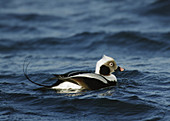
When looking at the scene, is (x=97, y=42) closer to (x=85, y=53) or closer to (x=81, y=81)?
(x=85, y=53)

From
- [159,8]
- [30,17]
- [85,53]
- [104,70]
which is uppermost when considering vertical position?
[30,17]

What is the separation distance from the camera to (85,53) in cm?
1062

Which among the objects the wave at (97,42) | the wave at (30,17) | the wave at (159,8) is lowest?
the wave at (97,42)

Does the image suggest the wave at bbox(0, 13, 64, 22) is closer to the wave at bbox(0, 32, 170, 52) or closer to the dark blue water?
the dark blue water

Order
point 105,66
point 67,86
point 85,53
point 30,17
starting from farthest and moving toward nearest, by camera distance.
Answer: point 30,17 < point 85,53 < point 105,66 < point 67,86

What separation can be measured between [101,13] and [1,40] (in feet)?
13.0

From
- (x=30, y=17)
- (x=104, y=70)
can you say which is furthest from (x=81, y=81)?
(x=30, y=17)

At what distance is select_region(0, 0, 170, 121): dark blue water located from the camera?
592 cm

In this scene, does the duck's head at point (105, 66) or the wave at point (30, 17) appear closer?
the duck's head at point (105, 66)

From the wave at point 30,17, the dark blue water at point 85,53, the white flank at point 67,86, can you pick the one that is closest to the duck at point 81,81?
the white flank at point 67,86

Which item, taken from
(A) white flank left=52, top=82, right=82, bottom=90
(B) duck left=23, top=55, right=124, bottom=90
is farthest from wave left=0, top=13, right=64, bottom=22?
(A) white flank left=52, top=82, right=82, bottom=90

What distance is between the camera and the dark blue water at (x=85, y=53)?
5.92 metres

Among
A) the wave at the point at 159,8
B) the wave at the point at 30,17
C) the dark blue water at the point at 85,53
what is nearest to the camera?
the dark blue water at the point at 85,53

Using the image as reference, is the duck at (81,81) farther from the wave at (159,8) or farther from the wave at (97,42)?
the wave at (159,8)
